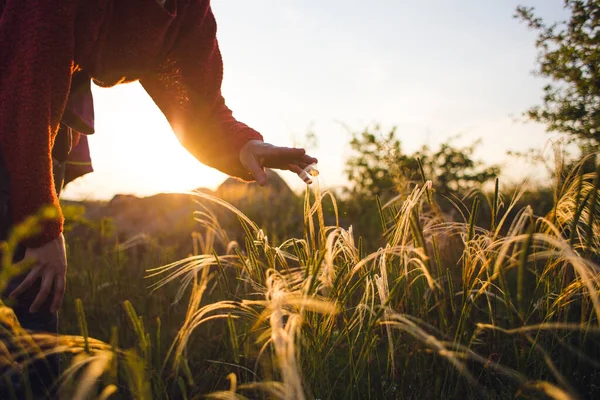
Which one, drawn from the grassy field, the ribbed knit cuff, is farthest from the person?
the grassy field

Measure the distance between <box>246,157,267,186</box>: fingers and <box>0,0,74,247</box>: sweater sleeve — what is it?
71 cm

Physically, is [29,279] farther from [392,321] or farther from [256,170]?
[392,321]

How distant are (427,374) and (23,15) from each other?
60.4 inches

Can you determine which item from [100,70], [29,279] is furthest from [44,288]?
[100,70]

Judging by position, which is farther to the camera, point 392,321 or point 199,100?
point 199,100

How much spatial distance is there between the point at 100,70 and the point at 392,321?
4.27 ft

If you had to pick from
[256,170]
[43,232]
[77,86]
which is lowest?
[43,232]

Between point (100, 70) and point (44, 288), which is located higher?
point (100, 70)

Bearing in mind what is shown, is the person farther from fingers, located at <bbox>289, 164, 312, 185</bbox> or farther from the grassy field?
the grassy field

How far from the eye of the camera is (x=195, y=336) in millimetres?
2443

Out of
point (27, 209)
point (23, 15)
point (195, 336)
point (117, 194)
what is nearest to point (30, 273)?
point (27, 209)

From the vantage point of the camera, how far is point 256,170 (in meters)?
1.79

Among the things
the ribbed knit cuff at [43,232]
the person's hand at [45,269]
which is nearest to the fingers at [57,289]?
the person's hand at [45,269]

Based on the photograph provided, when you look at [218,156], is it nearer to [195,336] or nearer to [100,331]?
[195,336]
